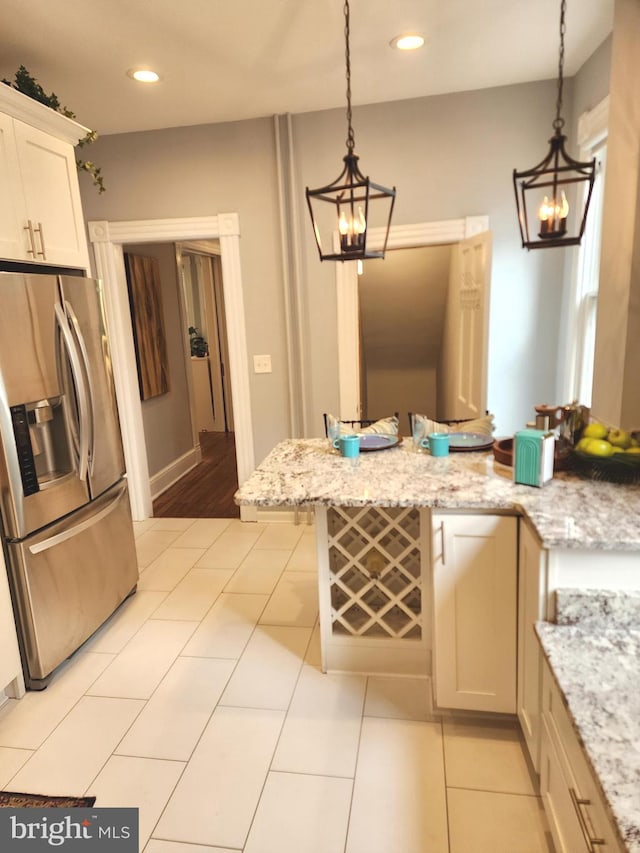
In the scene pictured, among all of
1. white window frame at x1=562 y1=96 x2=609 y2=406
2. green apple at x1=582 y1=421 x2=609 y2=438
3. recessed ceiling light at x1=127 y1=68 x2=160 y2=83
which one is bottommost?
green apple at x1=582 y1=421 x2=609 y2=438

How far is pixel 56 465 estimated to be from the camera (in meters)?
2.40

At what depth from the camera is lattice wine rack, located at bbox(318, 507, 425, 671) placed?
7.18 ft

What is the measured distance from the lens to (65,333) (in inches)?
91.5

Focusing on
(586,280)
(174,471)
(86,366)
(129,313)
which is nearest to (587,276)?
(586,280)

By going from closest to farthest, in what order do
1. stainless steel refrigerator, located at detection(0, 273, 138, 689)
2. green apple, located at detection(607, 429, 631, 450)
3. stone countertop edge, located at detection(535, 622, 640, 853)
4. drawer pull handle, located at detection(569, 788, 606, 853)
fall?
1. stone countertop edge, located at detection(535, 622, 640, 853)
2. drawer pull handle, located at detection(569, 788, 606, 853)
3. green apple, located at detection(607, 429, 631, 450)
4. stainless steel refrigerator, located at detection(0, 273, 138, 689)

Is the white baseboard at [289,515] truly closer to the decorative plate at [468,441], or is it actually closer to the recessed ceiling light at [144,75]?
the decorative plate at [468,441]

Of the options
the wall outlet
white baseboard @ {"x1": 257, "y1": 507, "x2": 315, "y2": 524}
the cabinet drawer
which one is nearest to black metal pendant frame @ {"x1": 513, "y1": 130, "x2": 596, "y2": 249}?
the cabinet drawer

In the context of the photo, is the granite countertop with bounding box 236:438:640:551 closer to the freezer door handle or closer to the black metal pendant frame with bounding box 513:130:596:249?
the black metal pendant frame with bounding box 513:130:596:249

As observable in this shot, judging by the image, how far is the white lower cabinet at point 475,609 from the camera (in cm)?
175

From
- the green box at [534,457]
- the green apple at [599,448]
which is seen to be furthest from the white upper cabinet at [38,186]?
the green apple at [599,448]

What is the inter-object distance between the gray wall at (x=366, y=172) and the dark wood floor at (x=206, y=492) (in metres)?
0.94

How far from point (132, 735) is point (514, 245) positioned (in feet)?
10.8

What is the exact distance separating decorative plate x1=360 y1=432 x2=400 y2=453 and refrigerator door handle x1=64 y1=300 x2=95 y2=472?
→ 126cm

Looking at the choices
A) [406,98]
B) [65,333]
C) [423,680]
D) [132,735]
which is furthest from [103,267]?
[423,680]
